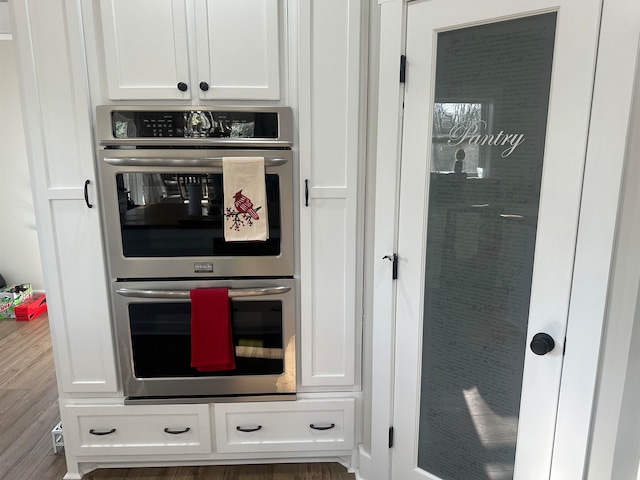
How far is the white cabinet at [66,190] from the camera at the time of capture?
1.63 metres

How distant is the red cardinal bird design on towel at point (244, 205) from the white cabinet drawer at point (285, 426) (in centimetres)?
92

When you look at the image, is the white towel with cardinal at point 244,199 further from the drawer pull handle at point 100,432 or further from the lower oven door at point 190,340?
the drawer pull handle at point 100,432

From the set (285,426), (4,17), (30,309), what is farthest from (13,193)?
(285,426)

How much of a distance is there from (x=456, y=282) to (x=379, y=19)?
1.04 metres

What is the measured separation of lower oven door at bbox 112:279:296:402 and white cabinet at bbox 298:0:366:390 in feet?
0.35

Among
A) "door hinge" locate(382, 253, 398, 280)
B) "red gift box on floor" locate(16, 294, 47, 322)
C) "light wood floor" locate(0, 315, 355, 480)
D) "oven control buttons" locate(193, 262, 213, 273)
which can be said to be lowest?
"light wood floor" locate(0, 315, 355, 480)

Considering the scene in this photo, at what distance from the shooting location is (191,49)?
5.49 ft

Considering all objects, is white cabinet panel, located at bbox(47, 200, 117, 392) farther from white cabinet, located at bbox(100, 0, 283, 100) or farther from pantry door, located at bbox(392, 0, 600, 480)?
pantry door, located at bbox(392, 0, 600, 480)

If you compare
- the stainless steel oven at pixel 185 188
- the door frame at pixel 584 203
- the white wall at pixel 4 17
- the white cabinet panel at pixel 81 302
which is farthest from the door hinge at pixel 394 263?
the white wall at pixel 4 17

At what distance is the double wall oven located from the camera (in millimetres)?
1705

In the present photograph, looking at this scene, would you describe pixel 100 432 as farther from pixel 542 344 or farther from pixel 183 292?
pixel 542 344

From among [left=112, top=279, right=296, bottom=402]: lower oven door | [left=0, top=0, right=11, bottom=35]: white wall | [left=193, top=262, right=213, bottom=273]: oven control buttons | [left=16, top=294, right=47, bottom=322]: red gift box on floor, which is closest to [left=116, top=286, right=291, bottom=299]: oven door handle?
[left=112, top=279, right=296, bottom=402]: lower oven door

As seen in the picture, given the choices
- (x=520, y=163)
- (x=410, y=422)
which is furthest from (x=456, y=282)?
(x=410, y=422)

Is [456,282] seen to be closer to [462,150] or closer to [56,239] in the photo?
[462,150]
